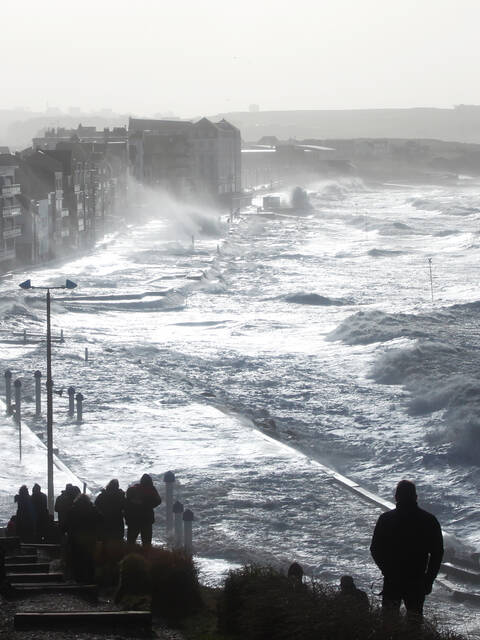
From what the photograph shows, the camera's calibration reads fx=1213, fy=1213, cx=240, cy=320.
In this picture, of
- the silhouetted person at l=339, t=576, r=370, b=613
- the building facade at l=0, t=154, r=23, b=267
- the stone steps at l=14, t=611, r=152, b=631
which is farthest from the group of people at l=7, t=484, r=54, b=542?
the building facade at l=0, t=154, r=23, b=267

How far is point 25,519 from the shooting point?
32.4 feet

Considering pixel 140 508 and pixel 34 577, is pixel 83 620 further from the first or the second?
pixel 140 508

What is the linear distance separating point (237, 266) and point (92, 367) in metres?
26.8

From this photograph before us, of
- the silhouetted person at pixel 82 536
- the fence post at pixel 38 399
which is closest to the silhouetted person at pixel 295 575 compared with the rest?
the silhouetted person at pixel 82 536

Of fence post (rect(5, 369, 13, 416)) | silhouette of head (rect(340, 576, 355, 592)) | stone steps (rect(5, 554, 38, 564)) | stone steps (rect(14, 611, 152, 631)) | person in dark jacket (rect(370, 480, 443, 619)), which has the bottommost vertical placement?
fence post (rect(5, 369, 13, 416))

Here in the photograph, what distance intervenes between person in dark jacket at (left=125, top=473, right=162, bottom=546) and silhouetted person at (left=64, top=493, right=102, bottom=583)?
2.04 feet

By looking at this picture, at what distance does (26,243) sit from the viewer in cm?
4969

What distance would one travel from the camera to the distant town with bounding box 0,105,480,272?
50.1 meters

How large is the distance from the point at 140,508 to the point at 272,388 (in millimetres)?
14798

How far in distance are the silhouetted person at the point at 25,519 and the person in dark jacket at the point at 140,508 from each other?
3.89 ft

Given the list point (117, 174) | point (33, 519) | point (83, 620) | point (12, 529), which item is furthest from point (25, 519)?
point (117, 174)

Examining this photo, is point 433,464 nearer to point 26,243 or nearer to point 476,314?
point 476,314

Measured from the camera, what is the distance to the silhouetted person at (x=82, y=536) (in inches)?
310

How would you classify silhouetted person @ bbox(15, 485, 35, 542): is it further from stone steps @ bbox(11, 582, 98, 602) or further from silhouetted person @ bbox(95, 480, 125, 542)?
stone steps @ bbox(11, 582, 98, 602)
